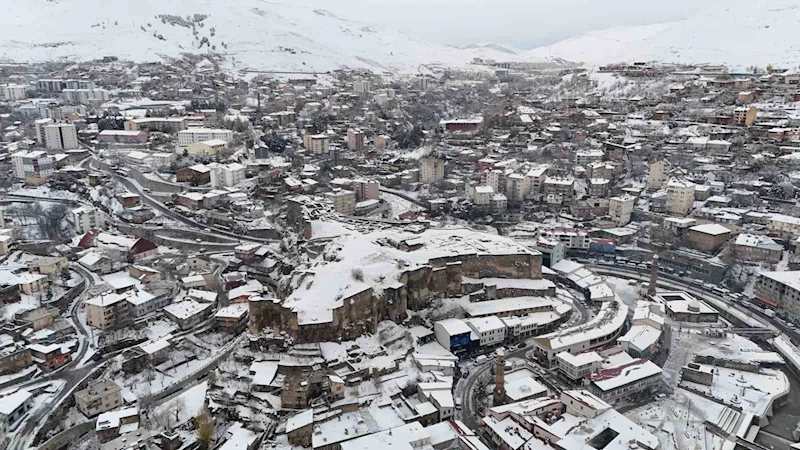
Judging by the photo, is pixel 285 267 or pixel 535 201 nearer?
pixel 285 267

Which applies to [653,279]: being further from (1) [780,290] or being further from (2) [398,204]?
(2) [398,204]

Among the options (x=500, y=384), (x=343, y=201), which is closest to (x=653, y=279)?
(x=500, y=384)

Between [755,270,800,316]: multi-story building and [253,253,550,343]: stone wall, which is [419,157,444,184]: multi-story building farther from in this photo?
[755,270,800,316]: multi-story building

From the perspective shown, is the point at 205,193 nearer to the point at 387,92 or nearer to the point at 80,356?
the point at 80,356

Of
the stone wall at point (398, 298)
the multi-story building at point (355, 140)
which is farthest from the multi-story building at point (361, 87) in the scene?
the stone wall at point (398, 298)

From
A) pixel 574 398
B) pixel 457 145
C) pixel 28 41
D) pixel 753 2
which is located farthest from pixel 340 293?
pixel 753 2

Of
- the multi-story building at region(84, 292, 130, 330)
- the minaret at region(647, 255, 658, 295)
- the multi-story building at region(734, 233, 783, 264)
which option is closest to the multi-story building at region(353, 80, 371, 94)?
the multi-story building at region(734, 233, 783, 264)
